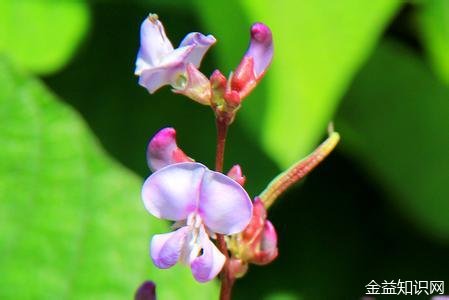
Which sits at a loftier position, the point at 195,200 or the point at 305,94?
the point at 305,94

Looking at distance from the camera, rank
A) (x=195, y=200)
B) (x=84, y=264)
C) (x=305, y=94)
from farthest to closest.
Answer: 1. (x=305, y=94)
2. (x=84, y=264)
3. (x=195, y=200)

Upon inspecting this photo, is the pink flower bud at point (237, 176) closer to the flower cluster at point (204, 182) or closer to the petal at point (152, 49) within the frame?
the flower cluster at point (204, 182)

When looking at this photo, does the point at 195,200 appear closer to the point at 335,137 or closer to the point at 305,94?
the point at 335,137

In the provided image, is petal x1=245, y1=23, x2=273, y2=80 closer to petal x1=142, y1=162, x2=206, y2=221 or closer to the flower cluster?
the flower cluster

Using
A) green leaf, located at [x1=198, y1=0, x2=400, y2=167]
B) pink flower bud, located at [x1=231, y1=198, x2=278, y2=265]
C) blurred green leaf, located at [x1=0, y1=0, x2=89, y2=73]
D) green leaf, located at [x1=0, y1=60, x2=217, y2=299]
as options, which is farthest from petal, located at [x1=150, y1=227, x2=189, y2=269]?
blurred green leaf, located at [x1=0, y1=0, x2=89, y2=73]

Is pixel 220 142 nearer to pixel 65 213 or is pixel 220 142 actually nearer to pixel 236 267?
pixel 236 267

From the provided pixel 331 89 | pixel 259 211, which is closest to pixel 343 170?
pixel 331 89
